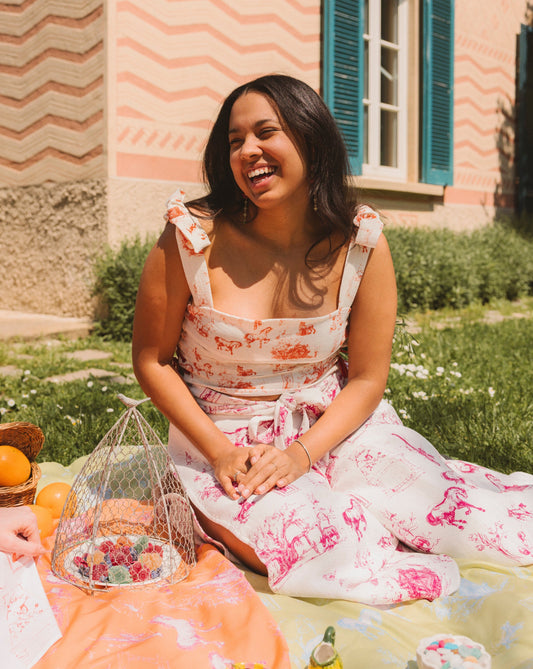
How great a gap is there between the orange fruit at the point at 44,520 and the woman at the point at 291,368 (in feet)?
1.46

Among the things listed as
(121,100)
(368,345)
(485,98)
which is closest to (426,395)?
(368,345)

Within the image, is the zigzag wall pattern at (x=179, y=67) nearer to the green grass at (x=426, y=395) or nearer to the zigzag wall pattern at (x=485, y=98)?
the green grass at (x=426, y=395)

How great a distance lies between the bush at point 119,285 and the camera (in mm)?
6062

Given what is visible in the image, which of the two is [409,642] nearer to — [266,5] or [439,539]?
[439,539]

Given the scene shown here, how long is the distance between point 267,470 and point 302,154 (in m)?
0.99

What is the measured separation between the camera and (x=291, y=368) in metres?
2.38

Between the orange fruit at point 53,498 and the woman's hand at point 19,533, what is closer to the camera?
the woman's hand at point 19,533

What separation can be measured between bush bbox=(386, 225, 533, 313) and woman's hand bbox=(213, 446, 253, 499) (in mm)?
5559

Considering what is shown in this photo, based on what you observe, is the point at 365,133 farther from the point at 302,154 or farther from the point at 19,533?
the point at 19,533

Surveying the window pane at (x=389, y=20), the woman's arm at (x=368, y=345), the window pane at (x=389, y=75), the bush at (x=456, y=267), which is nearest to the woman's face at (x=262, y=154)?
the woman's arm at (x=368, y=345)

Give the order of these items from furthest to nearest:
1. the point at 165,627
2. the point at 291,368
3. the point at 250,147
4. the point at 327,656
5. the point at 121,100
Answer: the point at 121,100, the point at 291,368, the point at 250,147, the point at 165,627, the point at 327,656

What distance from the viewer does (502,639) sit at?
1713 millimetres

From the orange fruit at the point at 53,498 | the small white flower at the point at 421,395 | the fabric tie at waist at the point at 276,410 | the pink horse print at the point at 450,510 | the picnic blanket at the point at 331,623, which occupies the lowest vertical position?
the picnic blanket at the point at 331,623

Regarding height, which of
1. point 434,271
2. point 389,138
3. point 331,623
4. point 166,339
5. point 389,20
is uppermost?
point 389,20
